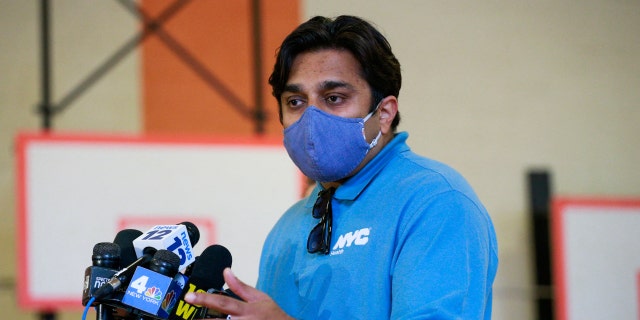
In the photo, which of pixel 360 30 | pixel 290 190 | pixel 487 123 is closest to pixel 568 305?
pixel 487 123

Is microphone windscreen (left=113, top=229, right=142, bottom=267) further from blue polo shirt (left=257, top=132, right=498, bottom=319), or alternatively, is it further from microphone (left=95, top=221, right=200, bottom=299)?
blue polo shirt (left=257, top=132, right=498, bottom=319)

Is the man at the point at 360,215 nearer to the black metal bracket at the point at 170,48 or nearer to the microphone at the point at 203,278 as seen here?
the microphone at the point at 203,278

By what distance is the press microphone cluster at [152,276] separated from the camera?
1.54 m

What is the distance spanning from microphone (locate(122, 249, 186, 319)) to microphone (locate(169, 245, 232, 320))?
0.03m

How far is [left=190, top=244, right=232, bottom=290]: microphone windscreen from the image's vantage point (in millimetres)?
1673

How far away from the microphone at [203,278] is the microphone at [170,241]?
2 centimetres

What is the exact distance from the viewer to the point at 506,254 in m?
6.11

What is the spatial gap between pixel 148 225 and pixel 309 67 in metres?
2.92

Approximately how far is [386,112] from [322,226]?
0.29 m

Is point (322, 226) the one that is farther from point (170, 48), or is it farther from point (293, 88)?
point (170, 48)

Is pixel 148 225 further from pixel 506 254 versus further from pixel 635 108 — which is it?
pixel 635 108

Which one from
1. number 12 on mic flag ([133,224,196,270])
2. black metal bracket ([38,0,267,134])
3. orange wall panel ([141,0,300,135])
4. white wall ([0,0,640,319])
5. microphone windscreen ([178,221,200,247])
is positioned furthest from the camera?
white wall ([0,0,640,319])

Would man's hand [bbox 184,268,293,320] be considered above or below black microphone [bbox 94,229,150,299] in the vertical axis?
below

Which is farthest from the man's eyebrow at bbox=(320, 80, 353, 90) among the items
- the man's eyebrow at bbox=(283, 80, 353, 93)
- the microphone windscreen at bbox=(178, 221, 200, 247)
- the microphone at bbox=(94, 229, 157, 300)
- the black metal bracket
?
the black metal bracket
